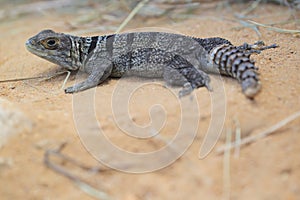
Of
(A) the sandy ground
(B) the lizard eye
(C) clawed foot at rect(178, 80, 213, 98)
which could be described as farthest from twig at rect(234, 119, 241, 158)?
(B) the lizard eye

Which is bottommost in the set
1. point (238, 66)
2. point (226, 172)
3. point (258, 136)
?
point (226, 172)

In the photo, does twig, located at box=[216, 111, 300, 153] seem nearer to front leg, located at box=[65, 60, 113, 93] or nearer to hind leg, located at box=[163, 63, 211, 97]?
hind leg, located at box=[163, 63, 211, 97]

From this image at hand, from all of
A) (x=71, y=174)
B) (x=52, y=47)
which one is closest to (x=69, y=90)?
(x=52, y=47)

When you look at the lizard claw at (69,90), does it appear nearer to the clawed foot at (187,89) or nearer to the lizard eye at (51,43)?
the lizard eye at (51,43)

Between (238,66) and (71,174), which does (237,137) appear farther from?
(71,174)

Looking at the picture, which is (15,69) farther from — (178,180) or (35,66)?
(178,180)

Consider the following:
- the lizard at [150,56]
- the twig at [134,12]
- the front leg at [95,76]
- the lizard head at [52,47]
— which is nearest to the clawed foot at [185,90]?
the lizard at [150,56]
